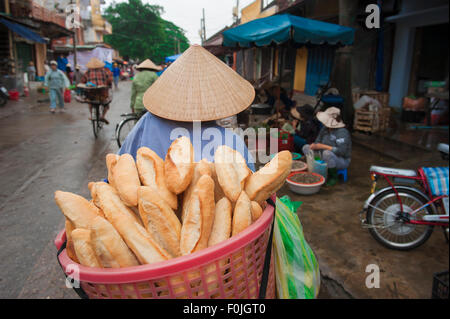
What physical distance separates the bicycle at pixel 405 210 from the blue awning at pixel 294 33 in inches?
131

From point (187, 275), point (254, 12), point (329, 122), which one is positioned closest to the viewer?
point (187, 275)

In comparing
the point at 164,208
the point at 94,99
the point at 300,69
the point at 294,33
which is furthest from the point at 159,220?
the point at 300,69

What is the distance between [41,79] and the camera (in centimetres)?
2055

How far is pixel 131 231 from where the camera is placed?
2.72ft

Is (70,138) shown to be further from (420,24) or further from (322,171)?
(420,24)

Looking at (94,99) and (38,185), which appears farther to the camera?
(94,99)

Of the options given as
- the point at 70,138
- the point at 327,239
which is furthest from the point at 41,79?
the point at 327,239

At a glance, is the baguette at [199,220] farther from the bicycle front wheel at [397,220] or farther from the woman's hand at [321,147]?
the woman's hand at [321,147]

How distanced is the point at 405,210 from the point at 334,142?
158cm

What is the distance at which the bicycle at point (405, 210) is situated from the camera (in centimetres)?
276

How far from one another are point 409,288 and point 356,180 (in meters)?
2.46

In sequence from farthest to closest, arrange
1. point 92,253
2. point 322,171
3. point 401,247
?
point 322,171
point 401,247
point 92,253

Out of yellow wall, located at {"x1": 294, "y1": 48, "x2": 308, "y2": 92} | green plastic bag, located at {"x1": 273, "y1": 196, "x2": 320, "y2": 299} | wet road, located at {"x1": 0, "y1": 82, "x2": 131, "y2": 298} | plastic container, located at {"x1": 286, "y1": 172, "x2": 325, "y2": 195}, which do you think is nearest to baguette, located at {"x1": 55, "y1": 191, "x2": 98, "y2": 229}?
green plastic bag, located at {"x1": 273, "y1": 196, "x2": 320, "y2": 299}

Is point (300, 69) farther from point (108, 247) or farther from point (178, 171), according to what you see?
point (108, 247)
